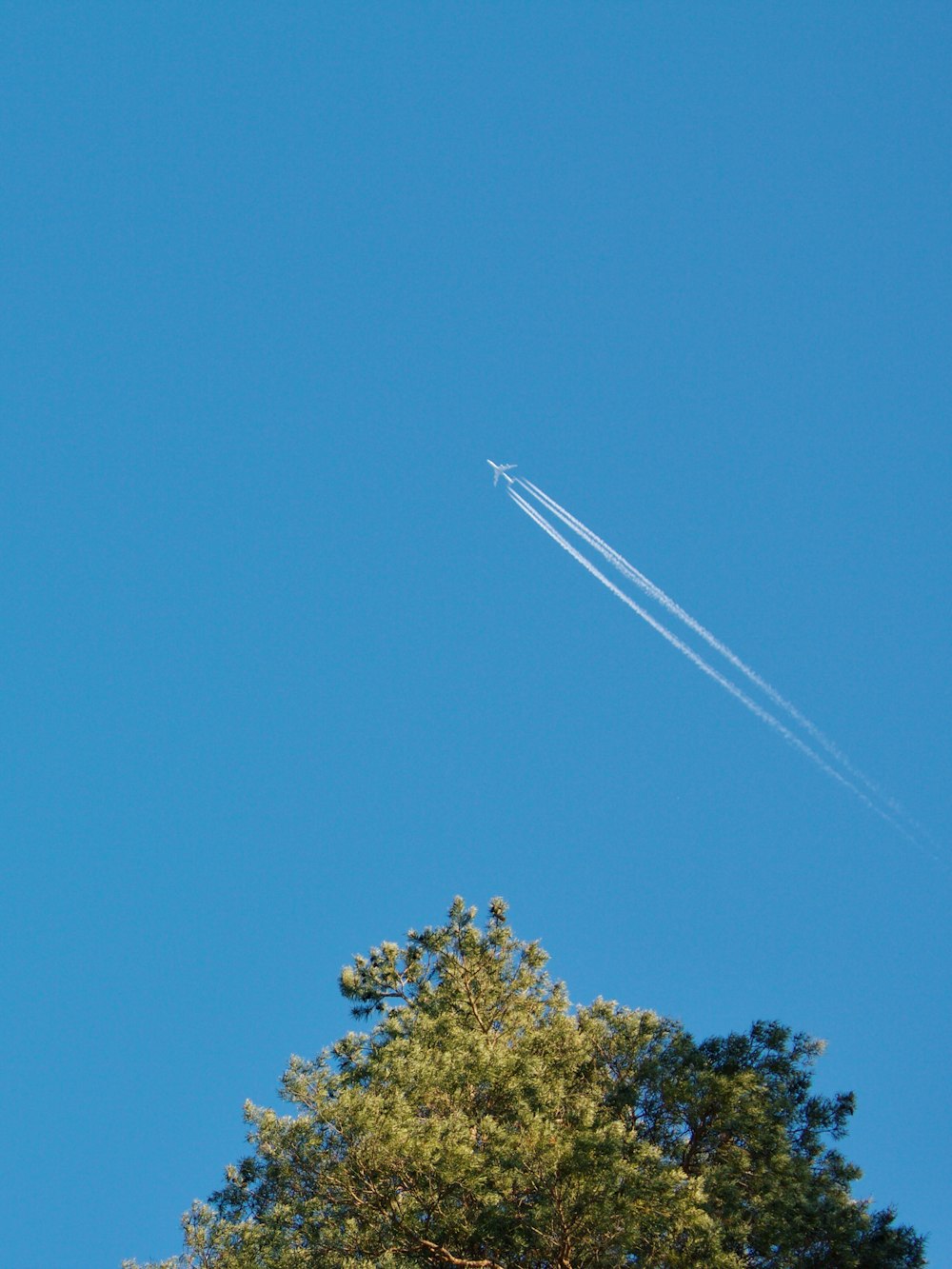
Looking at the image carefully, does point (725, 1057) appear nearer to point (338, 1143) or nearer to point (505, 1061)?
point (505, 1061)

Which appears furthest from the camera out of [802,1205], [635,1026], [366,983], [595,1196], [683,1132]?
[366,983]

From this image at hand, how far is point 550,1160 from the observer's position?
702 inches

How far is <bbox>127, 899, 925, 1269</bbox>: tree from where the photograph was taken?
1809cm

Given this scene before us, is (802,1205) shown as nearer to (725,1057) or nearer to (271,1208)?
(725,1057)

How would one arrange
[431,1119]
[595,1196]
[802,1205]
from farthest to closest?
[802,1205] < [431,1119] < [595,1196]

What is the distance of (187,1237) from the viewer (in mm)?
22797

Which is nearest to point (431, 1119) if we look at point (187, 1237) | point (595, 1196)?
point (595, 1196)

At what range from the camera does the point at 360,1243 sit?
726 inches

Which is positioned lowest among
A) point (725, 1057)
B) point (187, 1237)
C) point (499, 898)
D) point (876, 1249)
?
point (187, 1237)

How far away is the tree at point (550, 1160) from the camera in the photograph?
59.4 ft

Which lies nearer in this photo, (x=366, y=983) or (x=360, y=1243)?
(x=360, y=1243)

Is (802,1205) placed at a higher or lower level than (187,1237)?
higher

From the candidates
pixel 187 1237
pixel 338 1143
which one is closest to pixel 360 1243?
pixel 338 1143

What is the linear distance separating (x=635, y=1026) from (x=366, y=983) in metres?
7.77
